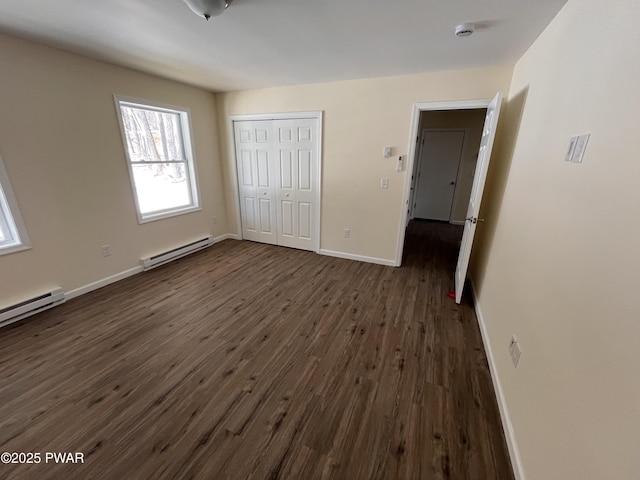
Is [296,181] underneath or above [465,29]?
underneath

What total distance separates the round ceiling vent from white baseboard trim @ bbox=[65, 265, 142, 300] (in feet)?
13.6

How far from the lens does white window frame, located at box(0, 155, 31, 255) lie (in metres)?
2.24

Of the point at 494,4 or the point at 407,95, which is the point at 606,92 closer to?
the point at 494,4

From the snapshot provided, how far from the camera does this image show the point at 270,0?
1.58 meters

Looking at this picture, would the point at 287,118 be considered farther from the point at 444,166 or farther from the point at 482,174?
the point at 444,166

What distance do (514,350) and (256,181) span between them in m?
3.97

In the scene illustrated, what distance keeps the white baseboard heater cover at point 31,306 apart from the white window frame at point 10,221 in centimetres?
49

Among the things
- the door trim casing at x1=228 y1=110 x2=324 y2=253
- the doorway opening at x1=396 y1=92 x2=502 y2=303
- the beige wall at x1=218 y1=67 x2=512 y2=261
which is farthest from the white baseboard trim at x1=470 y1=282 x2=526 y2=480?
the doorway opening at x1=396 y1=92 x2=502 y2=303

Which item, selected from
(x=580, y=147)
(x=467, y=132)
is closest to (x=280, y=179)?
(x=580, y=147)

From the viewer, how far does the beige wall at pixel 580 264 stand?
30.5 inches

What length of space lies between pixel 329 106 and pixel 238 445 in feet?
12.0

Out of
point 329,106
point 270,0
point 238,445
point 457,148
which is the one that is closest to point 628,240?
point 238,445

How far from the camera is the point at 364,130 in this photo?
3.43 m

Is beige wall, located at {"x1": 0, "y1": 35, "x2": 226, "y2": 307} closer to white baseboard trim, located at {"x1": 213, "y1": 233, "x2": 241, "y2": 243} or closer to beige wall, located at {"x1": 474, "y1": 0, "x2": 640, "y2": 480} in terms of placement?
white baseboard trim, located at {"x1": 213, "y1": 233, "x2": 241, "y2": 243}
